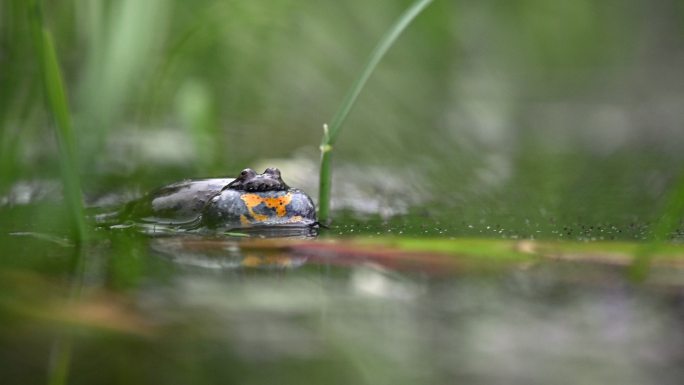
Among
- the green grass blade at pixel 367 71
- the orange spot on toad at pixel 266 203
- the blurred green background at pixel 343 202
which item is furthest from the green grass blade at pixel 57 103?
the orange spot on toad at pixel 266 203

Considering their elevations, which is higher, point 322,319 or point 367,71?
point 367,71

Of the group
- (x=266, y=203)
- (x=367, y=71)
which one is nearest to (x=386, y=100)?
(x=266, y=203)

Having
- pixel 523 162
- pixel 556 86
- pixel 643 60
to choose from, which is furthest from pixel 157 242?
pixel 643 60

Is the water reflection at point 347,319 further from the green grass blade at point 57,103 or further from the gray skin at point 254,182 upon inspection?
the gray skin at point 254,182

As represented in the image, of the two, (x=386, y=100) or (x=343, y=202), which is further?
(x=386, y=100)

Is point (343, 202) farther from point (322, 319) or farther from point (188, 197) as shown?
point (322, 319)

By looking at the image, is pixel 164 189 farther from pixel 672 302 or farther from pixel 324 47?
pixel 324 47

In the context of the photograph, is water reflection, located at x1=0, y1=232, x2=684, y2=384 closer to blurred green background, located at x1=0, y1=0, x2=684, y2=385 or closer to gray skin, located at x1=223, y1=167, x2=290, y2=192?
blurred green background, located at x1=0, y1=0, x2=684, y2=385
